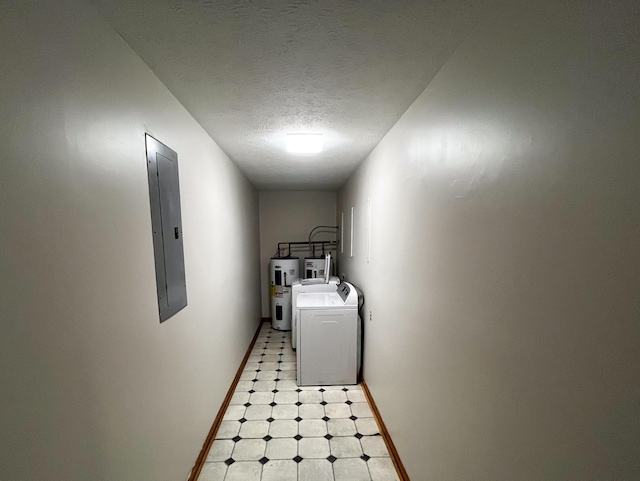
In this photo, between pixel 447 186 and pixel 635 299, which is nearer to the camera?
pixel 635 299

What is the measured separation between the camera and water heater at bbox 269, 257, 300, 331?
432 cm

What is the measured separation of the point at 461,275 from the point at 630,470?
638 mm

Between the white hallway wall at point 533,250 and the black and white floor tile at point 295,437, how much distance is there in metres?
0.66

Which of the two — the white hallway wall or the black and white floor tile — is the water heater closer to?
the black and white floor tile

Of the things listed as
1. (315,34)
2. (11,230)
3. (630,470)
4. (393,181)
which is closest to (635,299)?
(630,470)

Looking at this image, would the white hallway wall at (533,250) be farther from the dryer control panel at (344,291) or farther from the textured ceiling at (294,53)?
the dryer control panel at (344,291)

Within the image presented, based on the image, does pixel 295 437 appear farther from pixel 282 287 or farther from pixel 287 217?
pixel 287 217

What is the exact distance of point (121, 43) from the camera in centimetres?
101

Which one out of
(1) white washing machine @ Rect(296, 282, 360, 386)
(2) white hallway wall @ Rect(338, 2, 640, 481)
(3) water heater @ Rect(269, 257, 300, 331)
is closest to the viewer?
(2) white hallway wall @ Rect(338, 2, 640, 481)

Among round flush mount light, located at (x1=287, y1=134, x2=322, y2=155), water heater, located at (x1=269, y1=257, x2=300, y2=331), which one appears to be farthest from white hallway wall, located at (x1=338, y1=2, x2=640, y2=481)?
water heater, located at (x1=269, y1=257, x2=300, y2=331)

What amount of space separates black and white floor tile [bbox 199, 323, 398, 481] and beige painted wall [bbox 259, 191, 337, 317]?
2.25m

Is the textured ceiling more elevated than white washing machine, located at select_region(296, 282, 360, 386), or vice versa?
the textured ceiling

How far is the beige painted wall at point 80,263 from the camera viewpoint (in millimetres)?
622

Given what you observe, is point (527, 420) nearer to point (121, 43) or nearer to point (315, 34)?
point (315, 34)
